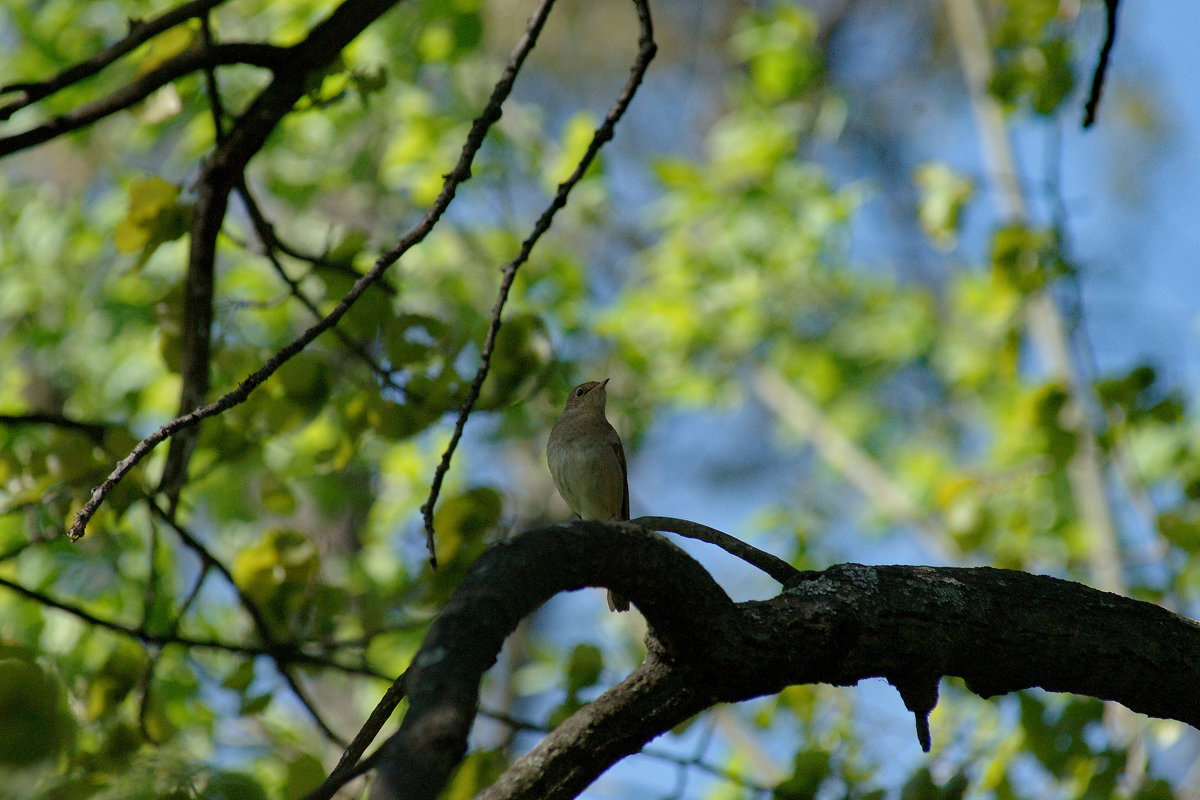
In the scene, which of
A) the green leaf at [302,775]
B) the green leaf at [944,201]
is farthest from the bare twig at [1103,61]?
the green leaf at [302,775]

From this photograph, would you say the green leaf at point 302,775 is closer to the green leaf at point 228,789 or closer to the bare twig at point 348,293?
the green leaf at point 228,789

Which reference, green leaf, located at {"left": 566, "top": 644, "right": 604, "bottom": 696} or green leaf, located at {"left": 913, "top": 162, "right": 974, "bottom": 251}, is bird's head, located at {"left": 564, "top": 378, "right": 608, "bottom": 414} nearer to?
green leaf, located at {"left": 566, "top": 644, "right": 604, "bottom": 696}

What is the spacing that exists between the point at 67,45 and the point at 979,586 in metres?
4.67

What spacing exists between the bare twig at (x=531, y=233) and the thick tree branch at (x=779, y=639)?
0.49 m

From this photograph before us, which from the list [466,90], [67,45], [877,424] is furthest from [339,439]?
[877,424]

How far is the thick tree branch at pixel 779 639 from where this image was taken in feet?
4.83

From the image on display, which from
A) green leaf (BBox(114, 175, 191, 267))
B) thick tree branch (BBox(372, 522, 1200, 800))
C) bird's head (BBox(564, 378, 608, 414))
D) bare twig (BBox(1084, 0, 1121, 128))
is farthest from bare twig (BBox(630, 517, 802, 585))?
bird's head (BBox(564, 378, 608, 414))

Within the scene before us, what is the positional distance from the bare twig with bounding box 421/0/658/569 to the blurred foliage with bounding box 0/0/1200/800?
66cm

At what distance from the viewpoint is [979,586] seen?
2092mm

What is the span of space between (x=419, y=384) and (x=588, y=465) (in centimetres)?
114

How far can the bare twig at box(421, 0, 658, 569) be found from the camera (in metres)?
2.12

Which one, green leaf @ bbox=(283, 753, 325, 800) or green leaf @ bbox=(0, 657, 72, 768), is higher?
green leaf @ bbox=(283, 753, 325, 800)

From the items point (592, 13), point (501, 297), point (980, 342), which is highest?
point (592, 13)

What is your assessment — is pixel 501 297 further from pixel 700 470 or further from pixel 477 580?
pixel 700 470
